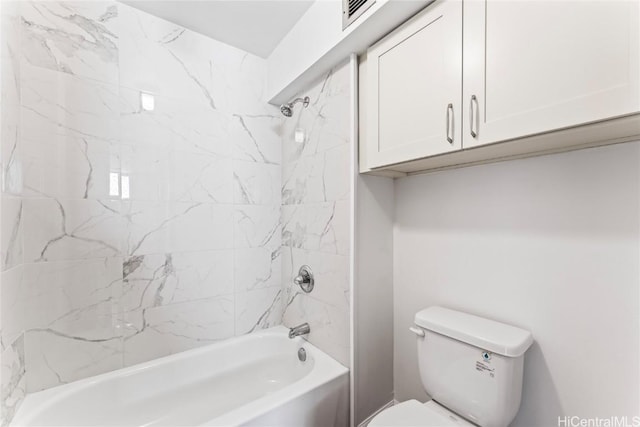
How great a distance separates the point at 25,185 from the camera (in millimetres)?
1272

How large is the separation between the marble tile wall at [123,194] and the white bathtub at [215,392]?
0.09 metres

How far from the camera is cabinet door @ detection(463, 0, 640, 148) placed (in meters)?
0.69

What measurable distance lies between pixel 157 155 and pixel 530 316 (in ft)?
6.56

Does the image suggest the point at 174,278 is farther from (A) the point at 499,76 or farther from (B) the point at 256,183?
(A) the point at 499,76

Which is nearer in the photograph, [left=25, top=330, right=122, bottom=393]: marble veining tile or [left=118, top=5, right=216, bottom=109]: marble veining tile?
[left=25, top=330, right=122, bottom=393]: marble veining tile

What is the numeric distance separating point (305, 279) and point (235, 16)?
1.64 m

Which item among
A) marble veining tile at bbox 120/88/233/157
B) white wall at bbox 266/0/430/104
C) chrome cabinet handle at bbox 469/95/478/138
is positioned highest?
white wall at bbox 266/0/430/104

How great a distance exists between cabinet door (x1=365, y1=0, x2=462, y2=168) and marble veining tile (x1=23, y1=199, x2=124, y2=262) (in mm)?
1413

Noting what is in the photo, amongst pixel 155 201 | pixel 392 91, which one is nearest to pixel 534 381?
pixel 392 91

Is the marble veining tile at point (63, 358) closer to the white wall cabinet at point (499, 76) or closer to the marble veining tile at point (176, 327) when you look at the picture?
the marble veining tile at point (176, 327)

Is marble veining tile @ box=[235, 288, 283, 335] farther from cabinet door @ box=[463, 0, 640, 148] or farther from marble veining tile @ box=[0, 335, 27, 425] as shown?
cabinet door @ box=[463, 0, 640, 148]

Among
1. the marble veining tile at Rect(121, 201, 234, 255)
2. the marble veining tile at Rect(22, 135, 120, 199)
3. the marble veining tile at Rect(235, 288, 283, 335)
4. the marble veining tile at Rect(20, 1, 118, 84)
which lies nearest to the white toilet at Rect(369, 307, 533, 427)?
the marble veining tile at Rect(235, 288, 283, 335)

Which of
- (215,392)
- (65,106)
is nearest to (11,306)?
(65,106)

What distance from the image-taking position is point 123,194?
150 cm
